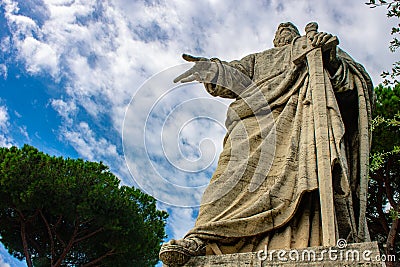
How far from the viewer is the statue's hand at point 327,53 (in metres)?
5.58

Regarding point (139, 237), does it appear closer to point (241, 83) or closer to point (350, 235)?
point (241, 83)

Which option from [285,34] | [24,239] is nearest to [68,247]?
[24,239]

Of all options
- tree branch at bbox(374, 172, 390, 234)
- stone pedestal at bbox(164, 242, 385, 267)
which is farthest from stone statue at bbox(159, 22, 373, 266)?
tree branch at bbox(374, 172, 390, 234)

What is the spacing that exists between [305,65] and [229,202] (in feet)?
7.40

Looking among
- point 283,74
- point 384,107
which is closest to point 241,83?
point 283,74

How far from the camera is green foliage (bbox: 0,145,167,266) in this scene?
572 inches

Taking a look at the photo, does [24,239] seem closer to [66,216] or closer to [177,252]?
[66,216]

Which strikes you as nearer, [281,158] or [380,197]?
[281,158]

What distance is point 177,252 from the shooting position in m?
3.97

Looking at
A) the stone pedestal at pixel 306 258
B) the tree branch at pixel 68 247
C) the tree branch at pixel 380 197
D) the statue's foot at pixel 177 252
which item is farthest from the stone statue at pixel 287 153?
the tree branch at pixel 68 247

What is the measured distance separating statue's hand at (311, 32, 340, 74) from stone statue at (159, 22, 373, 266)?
0.5 inches

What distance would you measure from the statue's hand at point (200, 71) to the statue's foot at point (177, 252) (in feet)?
8.22

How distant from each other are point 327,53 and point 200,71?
1.75m

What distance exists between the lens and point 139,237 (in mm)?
15719
